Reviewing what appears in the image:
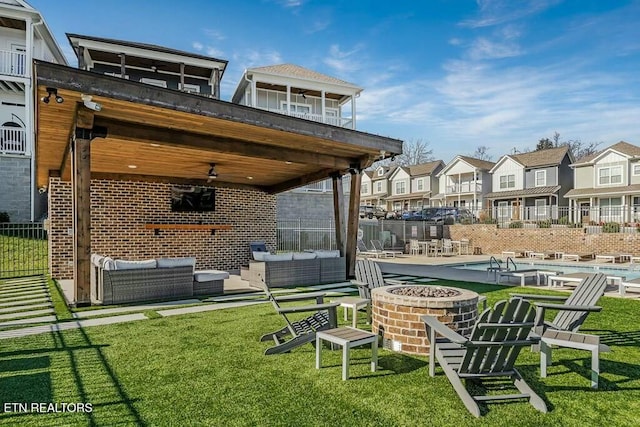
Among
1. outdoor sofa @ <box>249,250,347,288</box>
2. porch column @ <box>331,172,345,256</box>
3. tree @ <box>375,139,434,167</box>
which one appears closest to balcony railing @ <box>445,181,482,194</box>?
tree @ <box>375,139,434,167</box>

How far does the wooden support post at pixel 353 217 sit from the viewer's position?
9.95 meters

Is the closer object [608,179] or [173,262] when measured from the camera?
[173,262]

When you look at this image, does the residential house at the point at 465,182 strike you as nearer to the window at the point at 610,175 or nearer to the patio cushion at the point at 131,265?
the window at the point at 610,175

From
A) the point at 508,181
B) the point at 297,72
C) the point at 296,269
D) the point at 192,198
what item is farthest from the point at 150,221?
the point at 508,181

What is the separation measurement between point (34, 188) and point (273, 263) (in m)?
14.1

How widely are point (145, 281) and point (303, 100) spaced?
56.7 feet

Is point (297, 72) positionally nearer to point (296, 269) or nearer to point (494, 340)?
point (296, 269)

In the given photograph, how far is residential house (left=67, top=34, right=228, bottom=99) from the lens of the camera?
17.6m

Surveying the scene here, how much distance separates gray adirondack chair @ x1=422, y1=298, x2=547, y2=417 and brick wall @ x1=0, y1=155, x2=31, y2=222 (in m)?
19.5

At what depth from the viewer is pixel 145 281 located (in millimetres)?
7398

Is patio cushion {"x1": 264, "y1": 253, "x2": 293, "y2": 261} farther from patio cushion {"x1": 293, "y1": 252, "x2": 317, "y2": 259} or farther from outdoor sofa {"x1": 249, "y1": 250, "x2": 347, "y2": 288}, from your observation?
patio cushion {"x1": 293, "y1": 252, "x2": 317, "y2": 259}

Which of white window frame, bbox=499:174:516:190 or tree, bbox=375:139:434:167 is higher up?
tree, bbox=375:139:434:167

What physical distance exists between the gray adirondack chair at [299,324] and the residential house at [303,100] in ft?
48.4

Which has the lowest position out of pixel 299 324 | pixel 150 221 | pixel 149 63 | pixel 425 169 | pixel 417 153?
pixel 299 324
